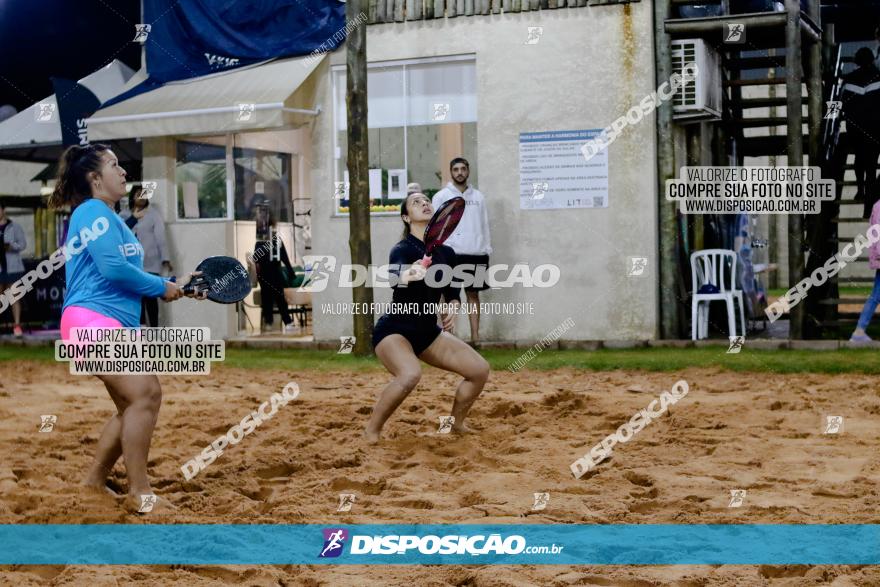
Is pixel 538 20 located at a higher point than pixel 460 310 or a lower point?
higher

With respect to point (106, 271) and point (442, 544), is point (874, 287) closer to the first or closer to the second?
point (442, 544)

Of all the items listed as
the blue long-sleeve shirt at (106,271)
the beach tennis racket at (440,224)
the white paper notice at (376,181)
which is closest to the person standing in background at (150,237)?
the white paper notice at (376,181)

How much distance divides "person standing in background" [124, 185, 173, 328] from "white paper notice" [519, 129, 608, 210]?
4967 millimetres

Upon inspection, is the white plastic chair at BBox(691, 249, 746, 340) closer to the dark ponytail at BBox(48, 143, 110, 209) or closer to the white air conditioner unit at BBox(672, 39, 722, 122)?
the white air conditioner unit at BBox(672, 39, 722, 122)

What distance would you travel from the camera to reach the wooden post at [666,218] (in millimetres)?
14852

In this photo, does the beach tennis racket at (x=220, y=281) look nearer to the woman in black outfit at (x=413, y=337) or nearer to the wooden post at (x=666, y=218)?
the woman in black outfit at (x=413, y=337)

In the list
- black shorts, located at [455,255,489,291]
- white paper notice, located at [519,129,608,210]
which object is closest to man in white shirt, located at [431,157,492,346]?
black shorts, located at [455,255,489,291]

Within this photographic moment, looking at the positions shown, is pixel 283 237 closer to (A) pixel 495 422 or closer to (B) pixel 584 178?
(B) pixel 584 178

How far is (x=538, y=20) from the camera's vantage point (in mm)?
15406

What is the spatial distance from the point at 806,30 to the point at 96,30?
11.1m

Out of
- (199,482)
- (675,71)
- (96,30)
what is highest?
(96,30)

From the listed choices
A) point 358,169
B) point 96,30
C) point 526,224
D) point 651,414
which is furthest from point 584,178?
point 96,30

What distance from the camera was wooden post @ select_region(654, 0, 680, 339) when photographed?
48.7 ft

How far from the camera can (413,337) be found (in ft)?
26.9
